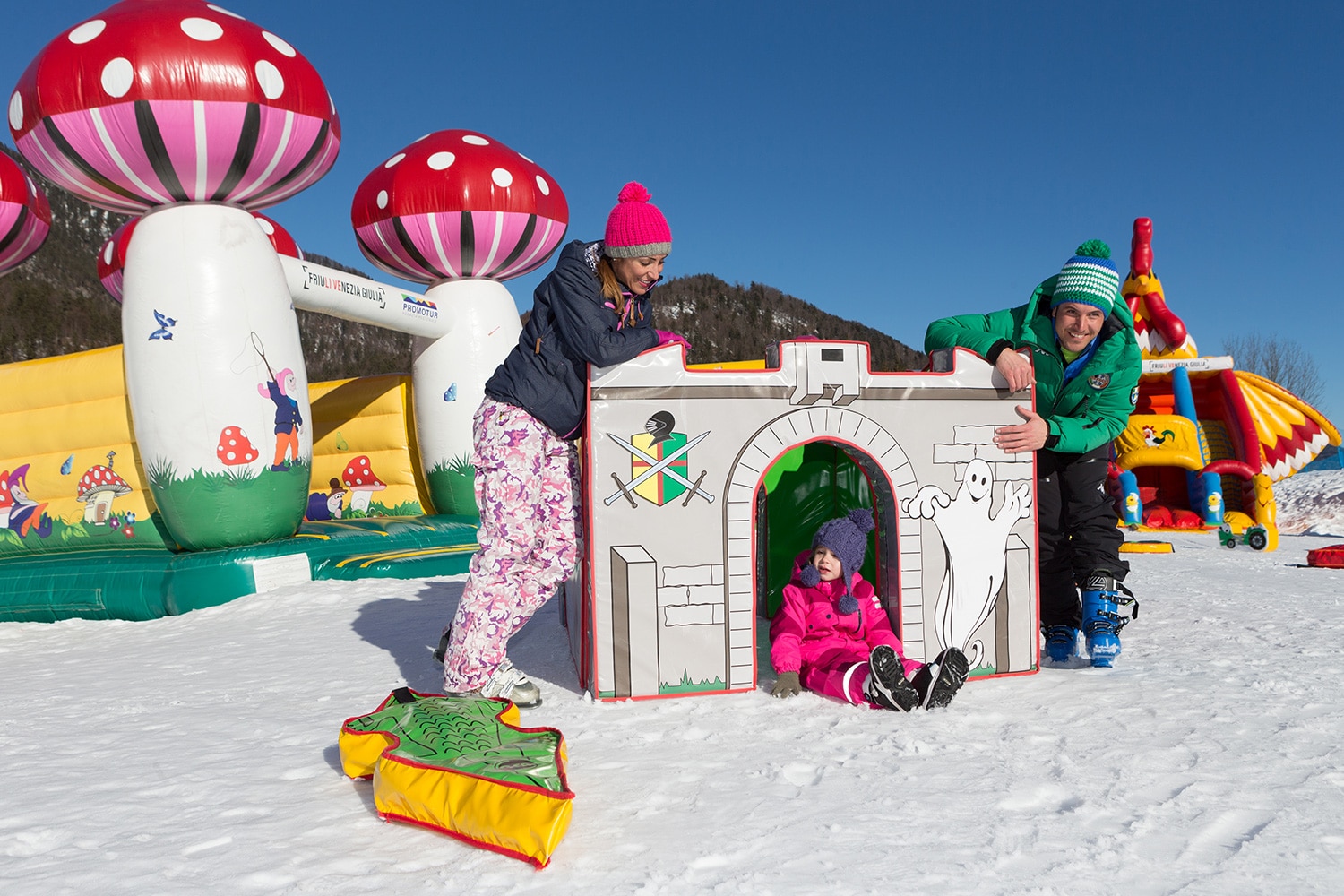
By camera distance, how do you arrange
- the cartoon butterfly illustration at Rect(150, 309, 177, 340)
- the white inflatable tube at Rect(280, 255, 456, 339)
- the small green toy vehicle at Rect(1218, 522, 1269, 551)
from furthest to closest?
1. the small green toy vehicle at Rect(1218, 522, 1269, 551)
2. the white inflatable tube at Rect(280, 255, 456, 339)
3. the cartoon butterfly illustration at Rect(150, 309, 177, 340)

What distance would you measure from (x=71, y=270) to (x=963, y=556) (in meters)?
64.8

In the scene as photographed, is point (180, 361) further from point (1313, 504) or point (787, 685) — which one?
point (1313, 504)

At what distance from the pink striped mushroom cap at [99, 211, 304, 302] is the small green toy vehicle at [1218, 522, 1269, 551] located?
864 cm

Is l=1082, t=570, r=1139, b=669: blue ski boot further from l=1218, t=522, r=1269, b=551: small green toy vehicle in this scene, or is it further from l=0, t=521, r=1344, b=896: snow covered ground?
l=1218, t=522, r=1269, b=551: small green toy vehicle

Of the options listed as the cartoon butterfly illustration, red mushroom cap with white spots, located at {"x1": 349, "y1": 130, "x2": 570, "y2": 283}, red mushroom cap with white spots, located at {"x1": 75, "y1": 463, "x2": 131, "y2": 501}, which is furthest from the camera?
red mushroom cap with white spots, located at {"x1": 349, "y1": 130, "x2": 570, "y2": 283}

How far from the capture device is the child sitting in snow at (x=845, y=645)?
2428 millimetres

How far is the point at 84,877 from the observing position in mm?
1567

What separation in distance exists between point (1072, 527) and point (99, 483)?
18.0 ft

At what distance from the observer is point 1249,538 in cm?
834

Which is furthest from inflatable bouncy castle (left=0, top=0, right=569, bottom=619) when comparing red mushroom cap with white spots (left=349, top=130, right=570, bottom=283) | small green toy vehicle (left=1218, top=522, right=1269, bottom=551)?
small green toy vehicle (left=1218, top=522, right=1269, bottom=551)

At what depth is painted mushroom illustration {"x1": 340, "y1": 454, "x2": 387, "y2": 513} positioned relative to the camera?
7680 mm

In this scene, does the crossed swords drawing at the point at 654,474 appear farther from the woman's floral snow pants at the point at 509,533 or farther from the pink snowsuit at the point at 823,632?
the pink snowsuit at the point at 823,632

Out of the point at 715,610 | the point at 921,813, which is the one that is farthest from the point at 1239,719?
the point at 715,610

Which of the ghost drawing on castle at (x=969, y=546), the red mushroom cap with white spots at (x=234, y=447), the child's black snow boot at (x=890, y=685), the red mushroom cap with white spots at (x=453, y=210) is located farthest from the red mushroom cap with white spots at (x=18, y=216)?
the child's black snow boot at (x=890, y=685)
